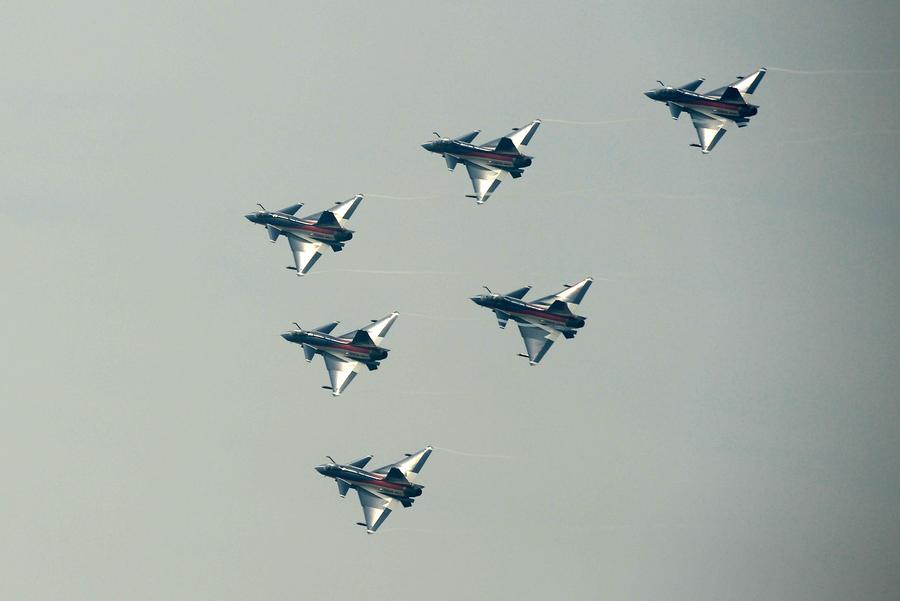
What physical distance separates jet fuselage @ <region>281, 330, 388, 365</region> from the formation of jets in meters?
0.07

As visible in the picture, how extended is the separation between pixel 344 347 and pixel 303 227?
917 cm

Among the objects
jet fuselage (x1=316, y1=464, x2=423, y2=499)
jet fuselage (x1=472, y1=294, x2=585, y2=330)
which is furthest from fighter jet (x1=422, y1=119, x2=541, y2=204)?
jet fuselage (x1=316, y1=464, x2=423, y2=499)

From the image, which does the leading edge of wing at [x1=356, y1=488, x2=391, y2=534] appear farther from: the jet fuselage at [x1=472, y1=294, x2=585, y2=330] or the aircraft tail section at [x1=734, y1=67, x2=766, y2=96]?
the aircraft tail section at [x1=734, y1=67, x2=766, y2=96]

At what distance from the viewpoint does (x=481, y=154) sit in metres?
149

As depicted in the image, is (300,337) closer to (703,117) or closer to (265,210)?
(265,210)

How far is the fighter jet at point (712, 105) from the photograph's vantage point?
5763 inches

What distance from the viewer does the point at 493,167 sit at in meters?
149

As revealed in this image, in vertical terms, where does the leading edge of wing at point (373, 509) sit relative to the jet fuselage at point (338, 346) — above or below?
below

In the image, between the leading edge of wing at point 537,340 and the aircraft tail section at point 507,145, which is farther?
the aircraft tail section at point 507,145

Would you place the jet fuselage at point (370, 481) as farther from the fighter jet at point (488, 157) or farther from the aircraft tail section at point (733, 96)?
the aircraft tail section at point (733, 96)

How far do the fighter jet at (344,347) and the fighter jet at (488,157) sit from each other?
1122 cm

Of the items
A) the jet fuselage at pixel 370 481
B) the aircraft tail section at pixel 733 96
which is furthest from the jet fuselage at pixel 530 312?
the aircraft tail section at pixel 733 96

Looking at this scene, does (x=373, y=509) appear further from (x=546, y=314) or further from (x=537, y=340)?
(x=546, y=314)

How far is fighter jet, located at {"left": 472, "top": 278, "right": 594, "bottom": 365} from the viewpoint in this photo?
480 ft
